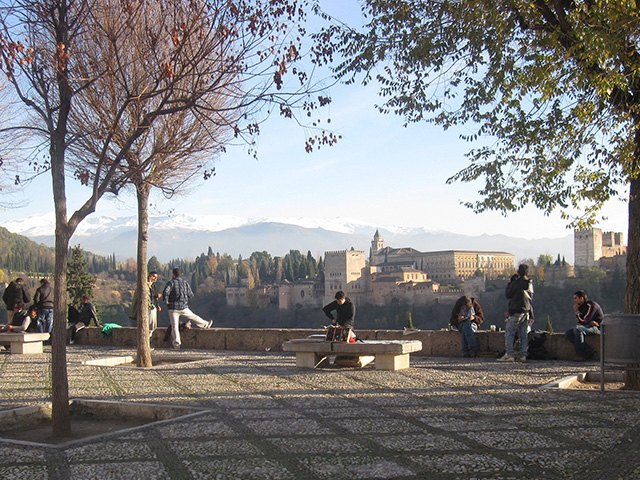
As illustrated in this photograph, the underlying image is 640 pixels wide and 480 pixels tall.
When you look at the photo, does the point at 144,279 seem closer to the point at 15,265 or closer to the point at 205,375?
the point at 205,375

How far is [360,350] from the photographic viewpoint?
36.7 ft

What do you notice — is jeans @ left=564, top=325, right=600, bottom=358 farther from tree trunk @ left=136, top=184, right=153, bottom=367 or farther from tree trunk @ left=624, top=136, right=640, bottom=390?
tree trunk @ left=136, top=184, right=153, bottom=367

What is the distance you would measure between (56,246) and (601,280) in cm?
10657

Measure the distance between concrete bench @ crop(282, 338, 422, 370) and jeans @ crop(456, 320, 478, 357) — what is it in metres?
1.84

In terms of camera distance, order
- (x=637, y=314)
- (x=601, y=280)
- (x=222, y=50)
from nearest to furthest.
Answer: (x=222, y=50) < (x=637, y=314) < (x=601, y=280)

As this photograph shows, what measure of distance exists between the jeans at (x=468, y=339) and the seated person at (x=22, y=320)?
917 cm

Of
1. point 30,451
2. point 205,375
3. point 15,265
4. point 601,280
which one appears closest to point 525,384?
point 205,375

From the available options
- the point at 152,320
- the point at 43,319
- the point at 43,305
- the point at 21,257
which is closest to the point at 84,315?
the point at 43,319

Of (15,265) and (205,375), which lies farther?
(15,265)

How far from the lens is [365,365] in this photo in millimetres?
12109

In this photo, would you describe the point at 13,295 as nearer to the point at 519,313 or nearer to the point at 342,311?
the point at 342,311

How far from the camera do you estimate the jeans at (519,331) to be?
12.2m

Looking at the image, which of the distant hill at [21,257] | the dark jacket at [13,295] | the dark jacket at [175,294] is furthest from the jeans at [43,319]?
the distant hill at [21,257]

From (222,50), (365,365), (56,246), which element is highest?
(222,50)
